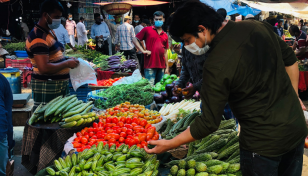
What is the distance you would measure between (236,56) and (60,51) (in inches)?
121

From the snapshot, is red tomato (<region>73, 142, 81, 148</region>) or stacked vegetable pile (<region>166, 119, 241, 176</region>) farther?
red tomato (<region>73, 142, 81, 148</region>)

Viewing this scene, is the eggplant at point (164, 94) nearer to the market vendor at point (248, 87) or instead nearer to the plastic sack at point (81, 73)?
the plastic sack at point (81, 73)

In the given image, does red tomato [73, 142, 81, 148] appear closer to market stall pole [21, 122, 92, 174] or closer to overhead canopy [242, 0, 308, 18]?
market stall pole [21, 122, 92, 174]

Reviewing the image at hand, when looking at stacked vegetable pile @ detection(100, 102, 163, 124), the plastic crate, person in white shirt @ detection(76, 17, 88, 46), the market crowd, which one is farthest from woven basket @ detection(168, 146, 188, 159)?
person in white shirt @ detection(76, 17, 88, 46)

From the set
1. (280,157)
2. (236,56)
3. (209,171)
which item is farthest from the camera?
(209,171)

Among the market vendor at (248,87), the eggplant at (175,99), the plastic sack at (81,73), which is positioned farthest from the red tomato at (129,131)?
the eggplant at (175,99)

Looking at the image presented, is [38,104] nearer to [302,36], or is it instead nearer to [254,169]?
[254,169]

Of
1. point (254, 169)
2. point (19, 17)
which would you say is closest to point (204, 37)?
point (254, 169)

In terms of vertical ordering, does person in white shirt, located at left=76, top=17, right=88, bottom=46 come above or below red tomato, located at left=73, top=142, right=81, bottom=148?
above

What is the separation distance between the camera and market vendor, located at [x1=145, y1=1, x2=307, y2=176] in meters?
1.64

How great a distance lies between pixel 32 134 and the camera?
3.40 m

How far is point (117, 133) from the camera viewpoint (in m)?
3.19

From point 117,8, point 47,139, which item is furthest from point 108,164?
point 117,8

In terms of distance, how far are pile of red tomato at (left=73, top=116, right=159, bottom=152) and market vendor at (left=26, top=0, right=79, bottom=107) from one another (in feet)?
3.29
